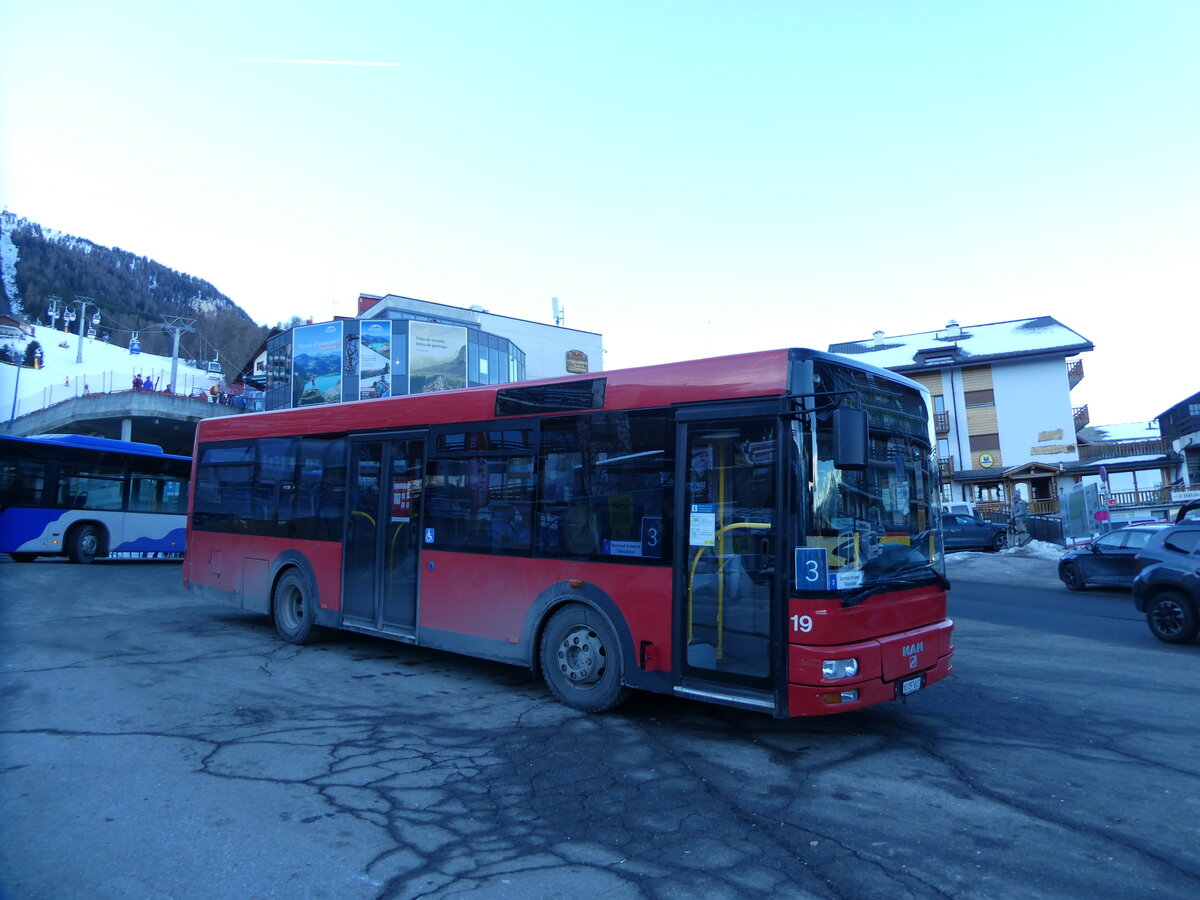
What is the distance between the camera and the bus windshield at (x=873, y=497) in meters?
5.37

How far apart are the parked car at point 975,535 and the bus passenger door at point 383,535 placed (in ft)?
87.0

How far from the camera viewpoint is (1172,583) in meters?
10.3

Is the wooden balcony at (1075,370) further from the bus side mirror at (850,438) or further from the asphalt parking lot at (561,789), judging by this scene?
the bus side mirror at (850,438)

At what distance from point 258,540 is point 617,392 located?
6570 millimetres

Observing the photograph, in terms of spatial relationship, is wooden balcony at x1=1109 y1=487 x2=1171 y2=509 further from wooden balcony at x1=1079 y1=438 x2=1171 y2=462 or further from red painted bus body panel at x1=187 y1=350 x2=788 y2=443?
red painted bus body panel at x1=187 y1=350 x2=788 y2=443

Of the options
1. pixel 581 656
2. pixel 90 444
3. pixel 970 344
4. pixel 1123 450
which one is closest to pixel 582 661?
pixel 581 656

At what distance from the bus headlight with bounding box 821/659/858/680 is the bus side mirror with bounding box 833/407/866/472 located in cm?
137

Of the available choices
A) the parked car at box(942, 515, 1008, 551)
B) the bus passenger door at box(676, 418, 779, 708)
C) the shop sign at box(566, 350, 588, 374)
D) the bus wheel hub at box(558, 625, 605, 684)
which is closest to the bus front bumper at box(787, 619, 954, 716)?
the bus passenger door at box(676, 418, 779, 708)

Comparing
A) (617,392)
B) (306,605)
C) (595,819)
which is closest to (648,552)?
(617,392)

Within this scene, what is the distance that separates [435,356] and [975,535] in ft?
105

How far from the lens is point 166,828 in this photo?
418 cm

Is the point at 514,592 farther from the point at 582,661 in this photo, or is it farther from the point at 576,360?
the point at 576,360

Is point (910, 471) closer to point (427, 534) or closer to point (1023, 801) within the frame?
point (1023, 801)

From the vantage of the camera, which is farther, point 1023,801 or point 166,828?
point 1023,801
